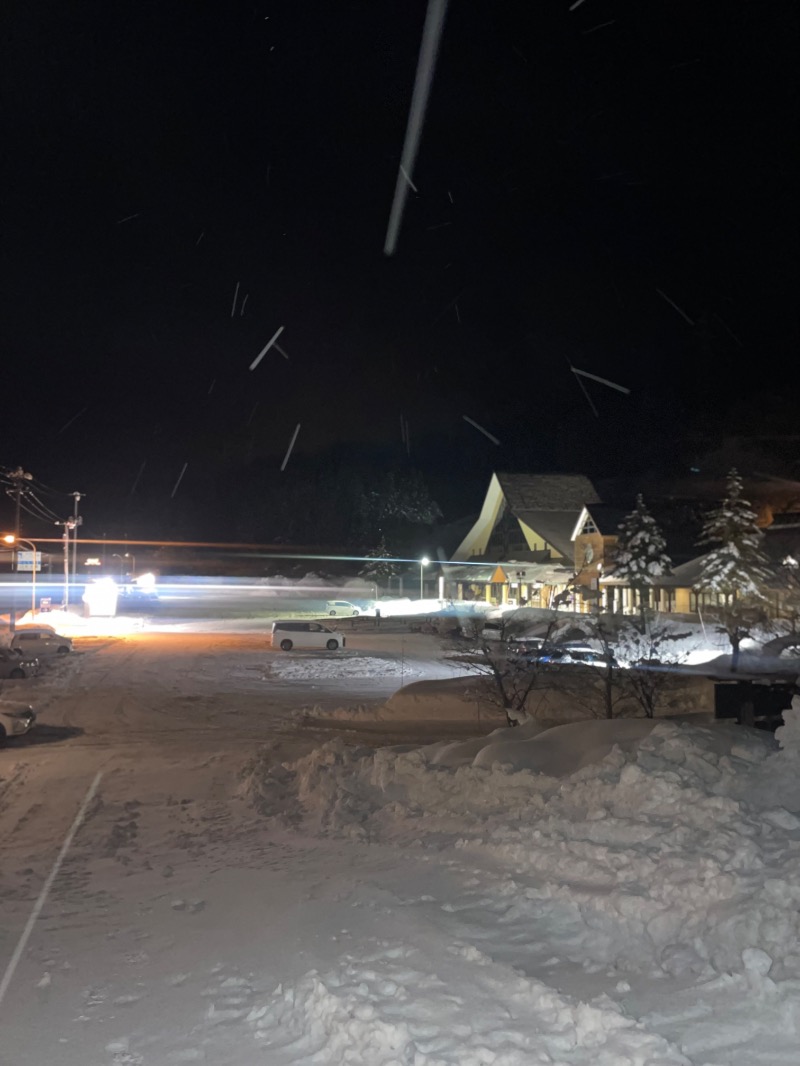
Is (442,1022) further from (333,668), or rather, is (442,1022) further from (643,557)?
(643,557)

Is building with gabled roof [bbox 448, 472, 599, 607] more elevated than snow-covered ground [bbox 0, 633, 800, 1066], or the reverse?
building with gabled roof [bbox 448, 472, 599, 607]

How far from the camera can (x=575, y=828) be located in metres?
7.19

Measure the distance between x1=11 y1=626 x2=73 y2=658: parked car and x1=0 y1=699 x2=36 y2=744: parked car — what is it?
1783cm

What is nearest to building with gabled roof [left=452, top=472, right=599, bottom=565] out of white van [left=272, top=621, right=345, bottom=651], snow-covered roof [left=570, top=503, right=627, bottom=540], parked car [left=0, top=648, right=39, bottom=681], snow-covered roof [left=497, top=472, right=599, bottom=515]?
snow-covered roof [left=497, top=472, right=599, bottom=515]

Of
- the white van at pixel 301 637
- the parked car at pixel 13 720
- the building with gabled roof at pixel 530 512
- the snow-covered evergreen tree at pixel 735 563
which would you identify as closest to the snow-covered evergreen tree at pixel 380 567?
the building with gabled roof at pixel 530 512

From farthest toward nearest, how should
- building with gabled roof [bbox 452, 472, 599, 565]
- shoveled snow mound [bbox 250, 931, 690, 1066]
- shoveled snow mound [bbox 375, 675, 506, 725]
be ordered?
building with gabled roof [bbox 452, 472, 599, 565] < shoveled snow mound [bbox 375, 675, 506, 725] < shoveled snow mound [bbox 250, 931, 690, 1066]

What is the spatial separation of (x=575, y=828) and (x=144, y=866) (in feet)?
12.5

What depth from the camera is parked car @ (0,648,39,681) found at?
90.9ft

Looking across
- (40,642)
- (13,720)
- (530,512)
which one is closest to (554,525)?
(530,512)

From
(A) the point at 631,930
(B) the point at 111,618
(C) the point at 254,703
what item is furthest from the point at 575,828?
(B) the point at 111,618

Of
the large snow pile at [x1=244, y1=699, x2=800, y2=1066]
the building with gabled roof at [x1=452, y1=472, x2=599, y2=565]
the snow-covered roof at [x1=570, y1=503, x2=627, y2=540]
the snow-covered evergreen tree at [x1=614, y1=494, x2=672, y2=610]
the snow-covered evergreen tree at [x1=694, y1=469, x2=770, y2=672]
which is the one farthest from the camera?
the building with gabled roof at [x1=452, y1=472, x2=599, y2=565]

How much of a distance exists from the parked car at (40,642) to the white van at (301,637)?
838 centimetres

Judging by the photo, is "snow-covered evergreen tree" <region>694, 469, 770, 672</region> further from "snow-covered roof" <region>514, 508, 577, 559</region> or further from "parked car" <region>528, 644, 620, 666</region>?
"snow-covered roof" <region>514, 508, 577, 559</region>

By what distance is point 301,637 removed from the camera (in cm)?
3728
